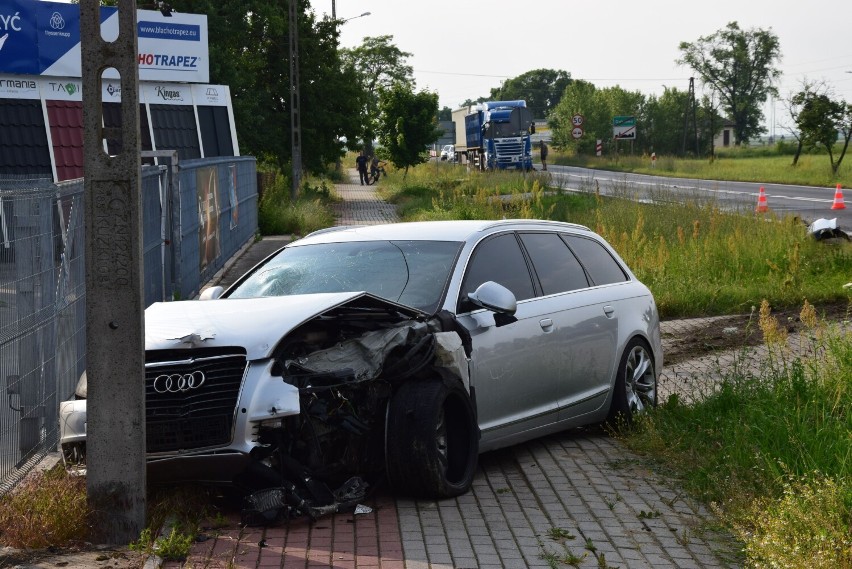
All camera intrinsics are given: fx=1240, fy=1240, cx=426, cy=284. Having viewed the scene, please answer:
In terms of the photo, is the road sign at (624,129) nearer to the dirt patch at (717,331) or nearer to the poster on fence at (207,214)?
the poster on fence at (207,214)

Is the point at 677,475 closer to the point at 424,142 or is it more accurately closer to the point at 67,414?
the point at 67,414

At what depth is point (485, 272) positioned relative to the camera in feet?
25.0

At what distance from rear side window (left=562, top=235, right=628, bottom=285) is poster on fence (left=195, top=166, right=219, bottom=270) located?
8.44m

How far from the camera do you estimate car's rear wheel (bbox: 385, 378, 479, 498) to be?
632 centimetres

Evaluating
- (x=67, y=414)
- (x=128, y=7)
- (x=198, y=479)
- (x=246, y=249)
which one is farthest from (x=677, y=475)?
(x=246, y=249)

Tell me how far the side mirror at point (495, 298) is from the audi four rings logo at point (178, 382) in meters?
1.75

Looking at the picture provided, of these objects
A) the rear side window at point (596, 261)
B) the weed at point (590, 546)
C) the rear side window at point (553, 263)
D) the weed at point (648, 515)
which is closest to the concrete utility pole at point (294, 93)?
the rear side window at point (596, 261)

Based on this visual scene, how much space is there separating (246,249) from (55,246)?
16.2m

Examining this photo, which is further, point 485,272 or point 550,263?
point 550,263

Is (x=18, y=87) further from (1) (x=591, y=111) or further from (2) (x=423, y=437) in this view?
(1) (x=591, y=111)

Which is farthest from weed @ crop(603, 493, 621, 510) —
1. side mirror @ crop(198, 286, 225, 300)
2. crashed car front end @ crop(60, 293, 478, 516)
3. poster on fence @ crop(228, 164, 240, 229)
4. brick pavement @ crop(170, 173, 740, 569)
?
poster on fence @ crop(228, 164, 240, 229)

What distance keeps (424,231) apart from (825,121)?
1996 inches

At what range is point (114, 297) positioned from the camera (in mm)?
5879

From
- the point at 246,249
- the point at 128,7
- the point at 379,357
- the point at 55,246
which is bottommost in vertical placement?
the point at 246,249
